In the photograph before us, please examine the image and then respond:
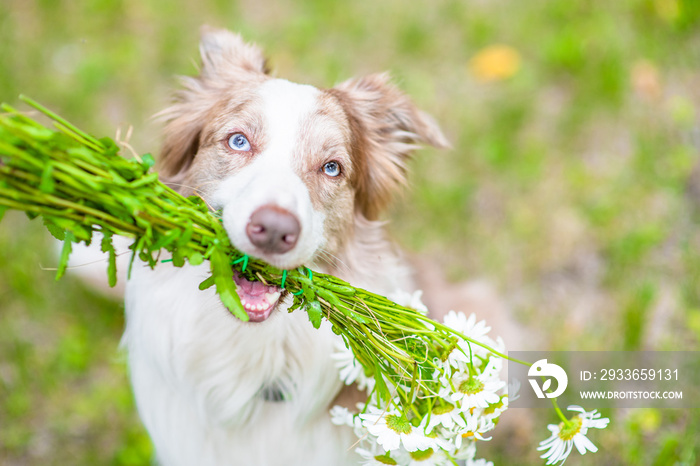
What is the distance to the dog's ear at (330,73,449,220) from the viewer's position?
3188 mm

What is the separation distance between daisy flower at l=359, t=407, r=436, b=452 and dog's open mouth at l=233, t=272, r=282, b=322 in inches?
22.3

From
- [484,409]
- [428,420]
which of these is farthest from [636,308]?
[428,420]

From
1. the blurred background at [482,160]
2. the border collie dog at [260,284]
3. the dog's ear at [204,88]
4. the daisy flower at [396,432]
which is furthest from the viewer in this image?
the blurred background at [482,160]

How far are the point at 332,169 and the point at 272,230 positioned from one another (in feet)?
2.73

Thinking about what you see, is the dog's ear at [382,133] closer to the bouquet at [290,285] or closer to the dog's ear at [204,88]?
the dog's ear at [204,88]

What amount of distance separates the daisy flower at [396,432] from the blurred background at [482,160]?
2.17 metres

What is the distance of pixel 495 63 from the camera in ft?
18.6

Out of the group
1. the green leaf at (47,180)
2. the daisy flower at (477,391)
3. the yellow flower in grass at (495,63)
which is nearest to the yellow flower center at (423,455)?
the daisy flower at (477,391)

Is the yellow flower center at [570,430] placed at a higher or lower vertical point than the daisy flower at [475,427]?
higher

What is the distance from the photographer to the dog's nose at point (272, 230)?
2.10m

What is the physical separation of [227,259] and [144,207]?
1.14ft

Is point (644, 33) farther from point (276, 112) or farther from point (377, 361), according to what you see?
point (377, 361)

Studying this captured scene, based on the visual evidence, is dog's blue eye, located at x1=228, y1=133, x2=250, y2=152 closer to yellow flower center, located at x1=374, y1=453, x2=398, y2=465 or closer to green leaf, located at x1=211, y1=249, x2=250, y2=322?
green leaf, located at x1=211, y1=249, x2=250, y2=322

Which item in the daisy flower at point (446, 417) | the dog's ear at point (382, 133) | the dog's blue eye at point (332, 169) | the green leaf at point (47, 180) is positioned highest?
the dog's ear at point (382, 133)
